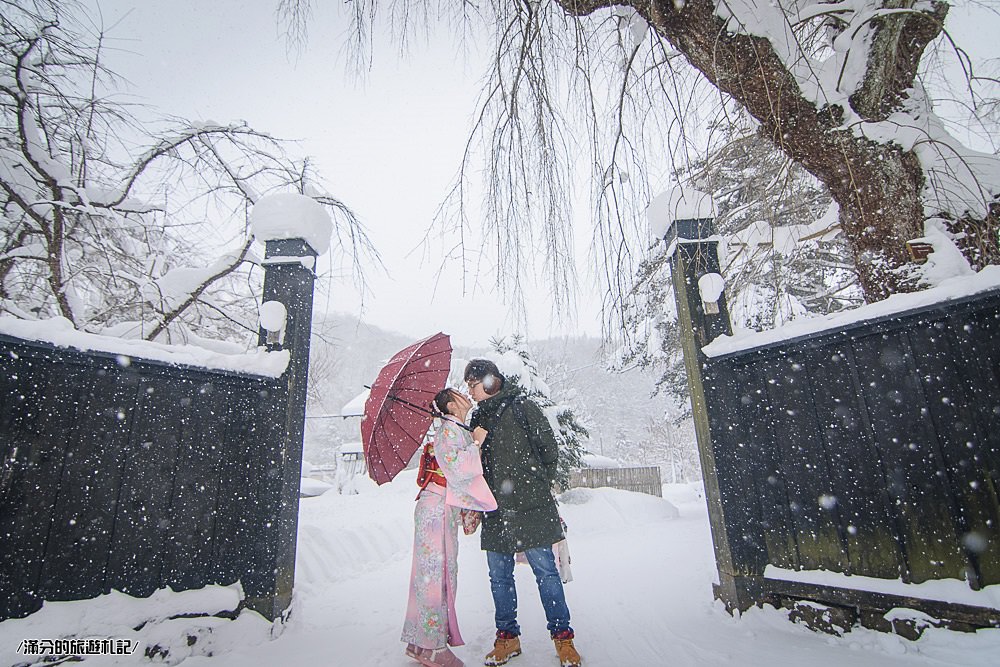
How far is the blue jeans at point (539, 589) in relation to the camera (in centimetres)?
232

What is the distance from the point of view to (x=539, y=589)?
2359 mm

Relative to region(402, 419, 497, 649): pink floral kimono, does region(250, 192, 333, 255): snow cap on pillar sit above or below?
above

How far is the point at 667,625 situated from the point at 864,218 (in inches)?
117

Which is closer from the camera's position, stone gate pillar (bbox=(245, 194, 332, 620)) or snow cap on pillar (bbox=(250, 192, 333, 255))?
stone gate pillar (bbox=(245, 194, 332, 620))

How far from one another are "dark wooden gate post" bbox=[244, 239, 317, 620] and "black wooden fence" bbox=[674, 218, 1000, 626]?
9.92ft

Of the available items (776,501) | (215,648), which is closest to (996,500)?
(776,501)

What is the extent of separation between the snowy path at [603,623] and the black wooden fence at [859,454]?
0.20m

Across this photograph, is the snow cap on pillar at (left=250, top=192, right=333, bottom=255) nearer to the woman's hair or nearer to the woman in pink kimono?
the woman's hair

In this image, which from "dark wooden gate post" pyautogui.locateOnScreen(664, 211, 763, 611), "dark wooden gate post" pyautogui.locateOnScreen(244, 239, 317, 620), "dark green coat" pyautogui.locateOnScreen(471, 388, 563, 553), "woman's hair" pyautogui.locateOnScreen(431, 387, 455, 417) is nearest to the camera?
"dark green coat" pyautogui.locateOnScreen(471, 388, 563, 553)

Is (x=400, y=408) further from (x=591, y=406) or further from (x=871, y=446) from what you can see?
(x=591, y=406)

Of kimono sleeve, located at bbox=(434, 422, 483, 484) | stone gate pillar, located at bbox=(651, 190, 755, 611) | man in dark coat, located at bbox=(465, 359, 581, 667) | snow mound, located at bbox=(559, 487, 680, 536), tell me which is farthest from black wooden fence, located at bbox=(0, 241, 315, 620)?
snow mound, located at bbox=(559, 487, 680, 536)

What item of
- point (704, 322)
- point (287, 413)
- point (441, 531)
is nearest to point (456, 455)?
point (441, 531)

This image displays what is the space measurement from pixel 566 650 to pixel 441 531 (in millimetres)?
903

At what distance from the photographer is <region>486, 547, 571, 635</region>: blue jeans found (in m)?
2.32
